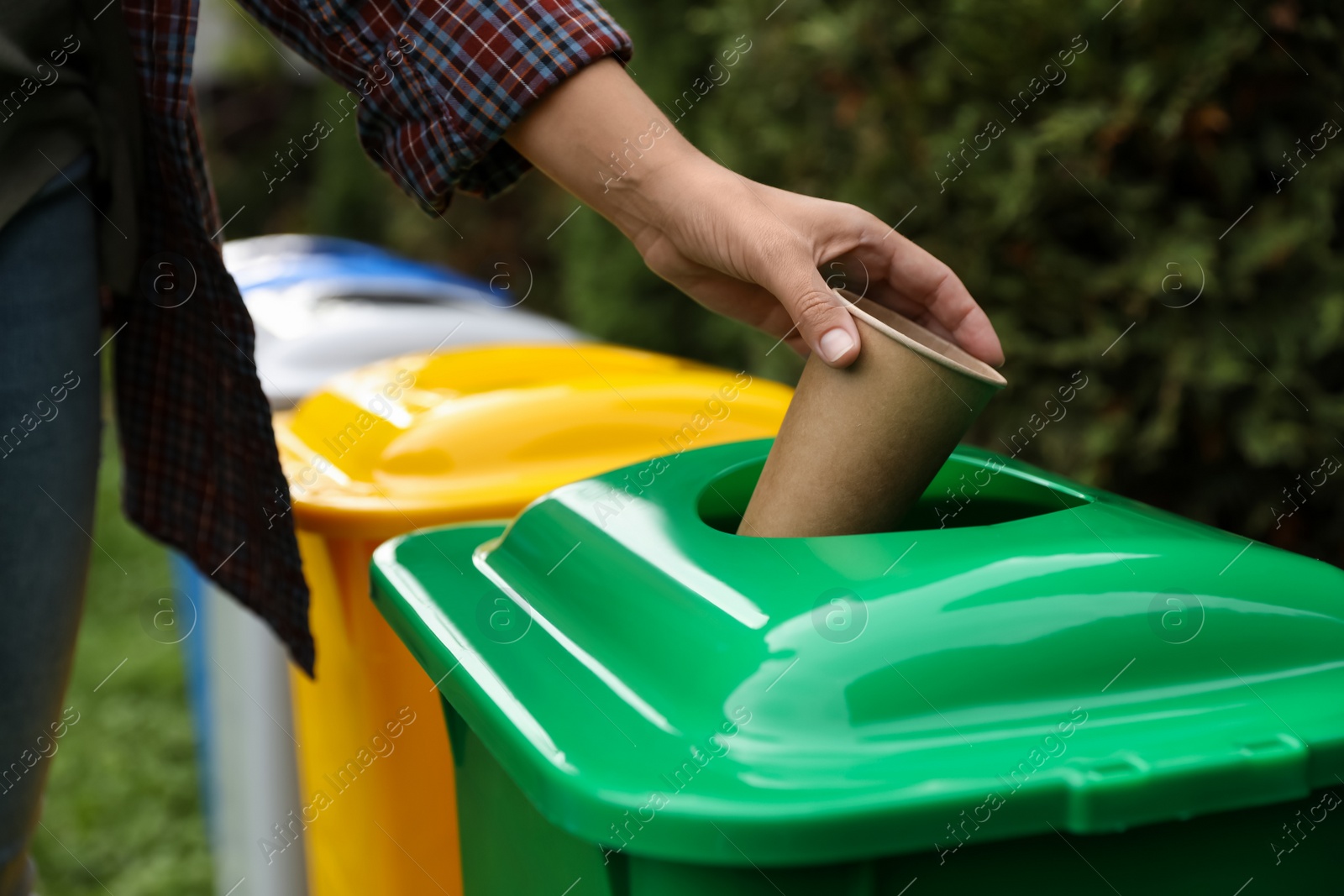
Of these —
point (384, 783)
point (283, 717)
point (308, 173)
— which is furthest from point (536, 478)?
point (308, 173)

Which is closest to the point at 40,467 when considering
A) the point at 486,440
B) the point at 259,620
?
the point at 486,440

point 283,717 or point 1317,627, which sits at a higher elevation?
point 1317,627

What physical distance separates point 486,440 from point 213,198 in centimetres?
49

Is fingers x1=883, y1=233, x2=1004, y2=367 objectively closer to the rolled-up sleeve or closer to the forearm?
the forearm

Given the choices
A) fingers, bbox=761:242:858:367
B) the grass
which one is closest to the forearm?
fingers, bbox=761:242:858:367

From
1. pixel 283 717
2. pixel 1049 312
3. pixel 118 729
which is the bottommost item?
pixel 118 729

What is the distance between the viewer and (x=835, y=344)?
1.04 meters

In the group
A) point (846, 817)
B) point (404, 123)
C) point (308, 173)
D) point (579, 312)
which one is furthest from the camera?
point (308, 173)

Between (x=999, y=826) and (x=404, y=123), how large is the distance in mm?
991

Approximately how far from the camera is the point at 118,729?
12.7ft

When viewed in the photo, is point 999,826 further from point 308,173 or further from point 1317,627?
point 308,173

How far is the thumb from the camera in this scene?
1.04 metres

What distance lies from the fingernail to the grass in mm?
2283

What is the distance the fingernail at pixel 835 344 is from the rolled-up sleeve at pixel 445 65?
16.5 inches
